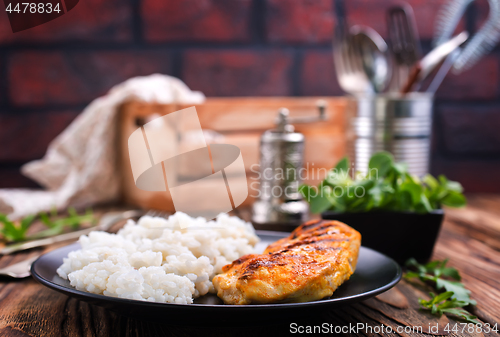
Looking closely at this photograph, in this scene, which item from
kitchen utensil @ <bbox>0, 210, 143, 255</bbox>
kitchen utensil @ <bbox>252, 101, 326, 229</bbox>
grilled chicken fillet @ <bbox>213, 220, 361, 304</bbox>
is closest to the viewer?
grilled chicken fillet @ <bbox>213, 220, 361, 304</bbox>

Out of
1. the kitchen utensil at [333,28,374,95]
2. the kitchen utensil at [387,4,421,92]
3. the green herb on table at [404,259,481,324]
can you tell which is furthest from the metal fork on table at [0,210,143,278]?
the kitchen utensil at [387,4,421,92]

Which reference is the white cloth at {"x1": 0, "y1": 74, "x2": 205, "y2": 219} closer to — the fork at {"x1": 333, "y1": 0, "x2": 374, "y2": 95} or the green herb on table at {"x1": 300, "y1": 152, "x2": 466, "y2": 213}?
the fork at {"x1": 333, "y1": 0, "x2": 374, "y2": 95}

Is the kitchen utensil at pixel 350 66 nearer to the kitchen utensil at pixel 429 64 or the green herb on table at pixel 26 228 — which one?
the kitchen utensil at pixel 429 64

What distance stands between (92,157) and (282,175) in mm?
626

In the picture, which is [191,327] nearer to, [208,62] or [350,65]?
[350,65]

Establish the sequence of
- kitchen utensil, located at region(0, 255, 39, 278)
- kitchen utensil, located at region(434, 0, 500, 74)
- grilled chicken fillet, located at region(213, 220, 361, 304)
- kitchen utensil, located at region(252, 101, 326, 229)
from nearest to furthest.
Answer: grilled chicken fillet, located at region(213, 220, 361, 304) → kitchen utensil, located at region(0, 255, 39, 278) → kitchen utensil, located at region(252, 101, 326, 229) → kitchen utensil, located at region(434, 0, 500, 74)

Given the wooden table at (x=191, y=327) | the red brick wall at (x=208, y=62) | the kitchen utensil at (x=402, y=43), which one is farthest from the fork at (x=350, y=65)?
the wooden table at (x=191, y=327)

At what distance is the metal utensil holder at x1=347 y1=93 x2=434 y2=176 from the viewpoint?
1.15 meters

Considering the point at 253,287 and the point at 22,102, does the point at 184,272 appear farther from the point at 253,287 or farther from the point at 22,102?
the point at 22,102

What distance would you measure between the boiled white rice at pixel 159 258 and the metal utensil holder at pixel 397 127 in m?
0.61

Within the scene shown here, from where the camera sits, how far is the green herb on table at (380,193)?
765 mm

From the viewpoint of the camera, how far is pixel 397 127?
1.15 meters

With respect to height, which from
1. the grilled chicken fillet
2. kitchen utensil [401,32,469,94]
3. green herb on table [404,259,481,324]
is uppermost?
kitchen utensil [401,32,469,94]

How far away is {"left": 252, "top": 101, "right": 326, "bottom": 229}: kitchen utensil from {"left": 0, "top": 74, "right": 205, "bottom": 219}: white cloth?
31 cm
